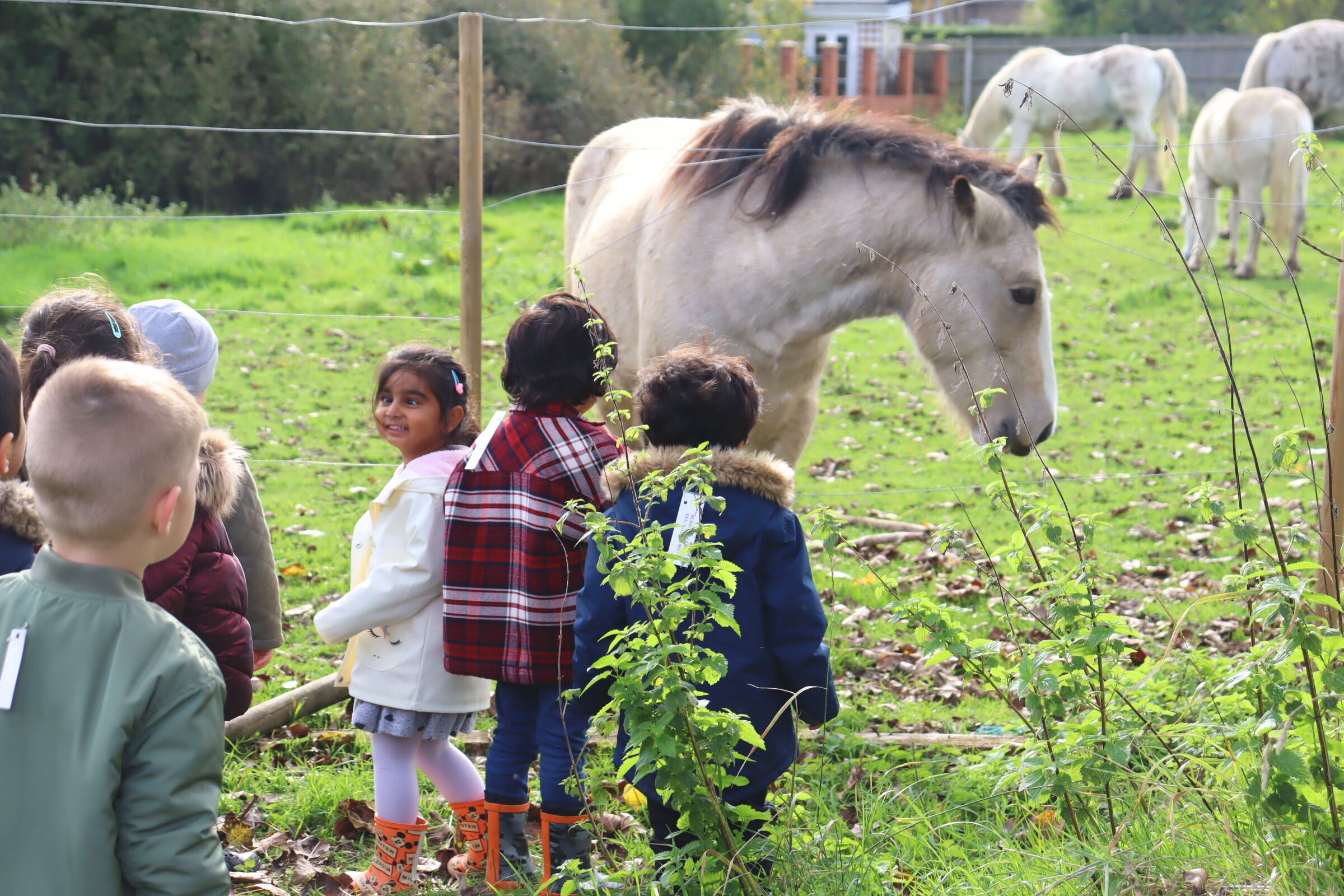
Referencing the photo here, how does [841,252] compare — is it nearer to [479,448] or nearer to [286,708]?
[479,448]

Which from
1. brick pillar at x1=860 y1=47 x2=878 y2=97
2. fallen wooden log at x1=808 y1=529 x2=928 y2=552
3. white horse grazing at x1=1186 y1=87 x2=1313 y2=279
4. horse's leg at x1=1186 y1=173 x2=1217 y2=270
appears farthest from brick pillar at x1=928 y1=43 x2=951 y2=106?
fallen wooden log at x1=808 y1=529 x2=928 y2=552

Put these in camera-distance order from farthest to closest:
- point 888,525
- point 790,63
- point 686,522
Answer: point 790,63 → point 888,525 → point 686,522

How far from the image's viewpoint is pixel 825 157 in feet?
14.1

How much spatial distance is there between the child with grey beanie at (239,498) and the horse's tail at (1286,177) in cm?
1100

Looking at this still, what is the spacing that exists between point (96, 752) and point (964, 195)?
10.8 feet

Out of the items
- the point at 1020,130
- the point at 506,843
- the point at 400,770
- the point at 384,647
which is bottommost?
the point at 506,843

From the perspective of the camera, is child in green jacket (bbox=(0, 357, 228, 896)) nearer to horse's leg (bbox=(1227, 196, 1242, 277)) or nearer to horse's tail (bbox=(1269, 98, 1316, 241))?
horse's tail (bbox=(1269, 98, 1316, 241))

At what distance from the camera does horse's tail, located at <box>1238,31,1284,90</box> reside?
1584cm

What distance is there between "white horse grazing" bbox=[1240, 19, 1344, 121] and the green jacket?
16.9 meters

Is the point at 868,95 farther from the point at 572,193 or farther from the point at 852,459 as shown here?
the point at 572,193

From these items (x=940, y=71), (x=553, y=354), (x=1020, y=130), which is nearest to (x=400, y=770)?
(x=553, y=354)

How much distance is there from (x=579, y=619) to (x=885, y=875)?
85cm

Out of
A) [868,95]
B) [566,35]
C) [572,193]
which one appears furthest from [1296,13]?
[572,193]

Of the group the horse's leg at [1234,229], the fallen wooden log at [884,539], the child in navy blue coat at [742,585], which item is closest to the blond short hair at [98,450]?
the child in navy blue coat at [742,585]
